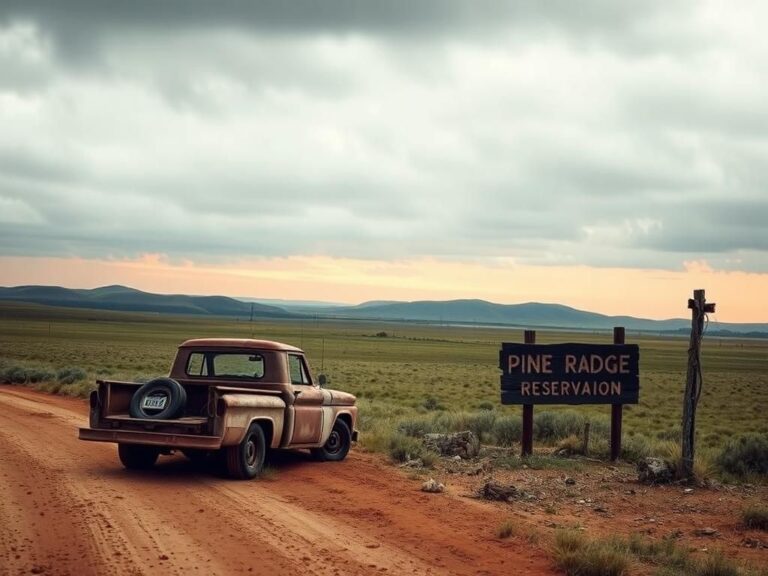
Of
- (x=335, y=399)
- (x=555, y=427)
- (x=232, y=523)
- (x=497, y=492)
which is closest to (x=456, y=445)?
(x=335, y=399)

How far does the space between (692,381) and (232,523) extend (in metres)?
7.89

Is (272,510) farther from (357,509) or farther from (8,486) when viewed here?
(8,486)

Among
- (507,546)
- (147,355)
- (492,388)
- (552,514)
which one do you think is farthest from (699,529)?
(147,355)

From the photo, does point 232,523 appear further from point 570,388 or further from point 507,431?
point 507,431

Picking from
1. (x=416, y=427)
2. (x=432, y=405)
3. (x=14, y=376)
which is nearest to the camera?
(x=416, y=427)

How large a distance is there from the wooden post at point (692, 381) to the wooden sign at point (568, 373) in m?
2.32

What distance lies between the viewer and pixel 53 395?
87.7 ft

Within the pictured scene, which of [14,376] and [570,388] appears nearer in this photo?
[570,388]

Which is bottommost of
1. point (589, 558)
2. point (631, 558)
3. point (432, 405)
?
point (432, 405)

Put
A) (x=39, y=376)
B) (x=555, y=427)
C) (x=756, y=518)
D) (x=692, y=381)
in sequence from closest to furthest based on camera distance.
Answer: (x=756, y=518), (x=692, y=381), (x=555, y=427), (x=39, y=376)

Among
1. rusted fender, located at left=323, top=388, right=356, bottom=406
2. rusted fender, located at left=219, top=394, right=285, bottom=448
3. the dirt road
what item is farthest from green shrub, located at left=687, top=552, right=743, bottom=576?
rusted fender, located at left=323, top=388, right=356, bottom=406

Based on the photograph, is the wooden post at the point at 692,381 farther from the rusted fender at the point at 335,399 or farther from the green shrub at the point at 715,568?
the green shrub at the point at 715,568

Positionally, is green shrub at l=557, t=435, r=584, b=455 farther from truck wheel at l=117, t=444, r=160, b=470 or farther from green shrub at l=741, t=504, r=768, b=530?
truck wheel at l=117, t=444, r=160, b=470

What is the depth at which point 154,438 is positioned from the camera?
11.7 meters
